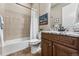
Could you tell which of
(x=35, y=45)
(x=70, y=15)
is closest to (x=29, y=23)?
(x=35, y=45)

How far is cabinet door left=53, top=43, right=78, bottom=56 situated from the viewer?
1.20m

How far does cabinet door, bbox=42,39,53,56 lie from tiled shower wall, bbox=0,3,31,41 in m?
0.25

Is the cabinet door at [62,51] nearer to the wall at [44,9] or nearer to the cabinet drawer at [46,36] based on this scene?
the cabinet drawer at [46,36]

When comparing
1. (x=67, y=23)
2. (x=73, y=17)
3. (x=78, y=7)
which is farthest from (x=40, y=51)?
(x=78, y=7)

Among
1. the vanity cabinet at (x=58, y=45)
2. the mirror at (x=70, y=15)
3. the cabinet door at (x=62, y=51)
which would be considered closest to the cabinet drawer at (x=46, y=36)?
the vanity cabinet at (x=58, y=45)

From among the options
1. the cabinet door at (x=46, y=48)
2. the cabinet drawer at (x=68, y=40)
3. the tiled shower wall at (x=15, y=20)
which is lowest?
the cabinet door at (x=46, y=48)

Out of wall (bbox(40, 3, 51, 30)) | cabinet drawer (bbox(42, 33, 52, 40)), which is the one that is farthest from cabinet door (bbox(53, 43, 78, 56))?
wall (bbox(40, 3, 51, 30))

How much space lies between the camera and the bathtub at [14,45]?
1.40 meters

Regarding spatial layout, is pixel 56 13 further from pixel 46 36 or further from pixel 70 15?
pixel 46 36

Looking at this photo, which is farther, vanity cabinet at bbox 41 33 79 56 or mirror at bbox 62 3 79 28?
mirror at bbox 62 3 79 28

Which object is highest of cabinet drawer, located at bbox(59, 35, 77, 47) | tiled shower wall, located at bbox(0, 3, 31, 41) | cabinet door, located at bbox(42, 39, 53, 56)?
tiled shower wall, located at bbox(0, 3, 31, 41)

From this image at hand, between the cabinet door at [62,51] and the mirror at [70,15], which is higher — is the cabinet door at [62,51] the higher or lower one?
the lower one

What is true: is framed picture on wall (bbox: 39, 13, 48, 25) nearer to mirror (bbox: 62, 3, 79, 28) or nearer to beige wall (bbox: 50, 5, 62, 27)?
beige wall (bbox: 50, 5, 62, 27)

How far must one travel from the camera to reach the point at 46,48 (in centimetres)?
147
